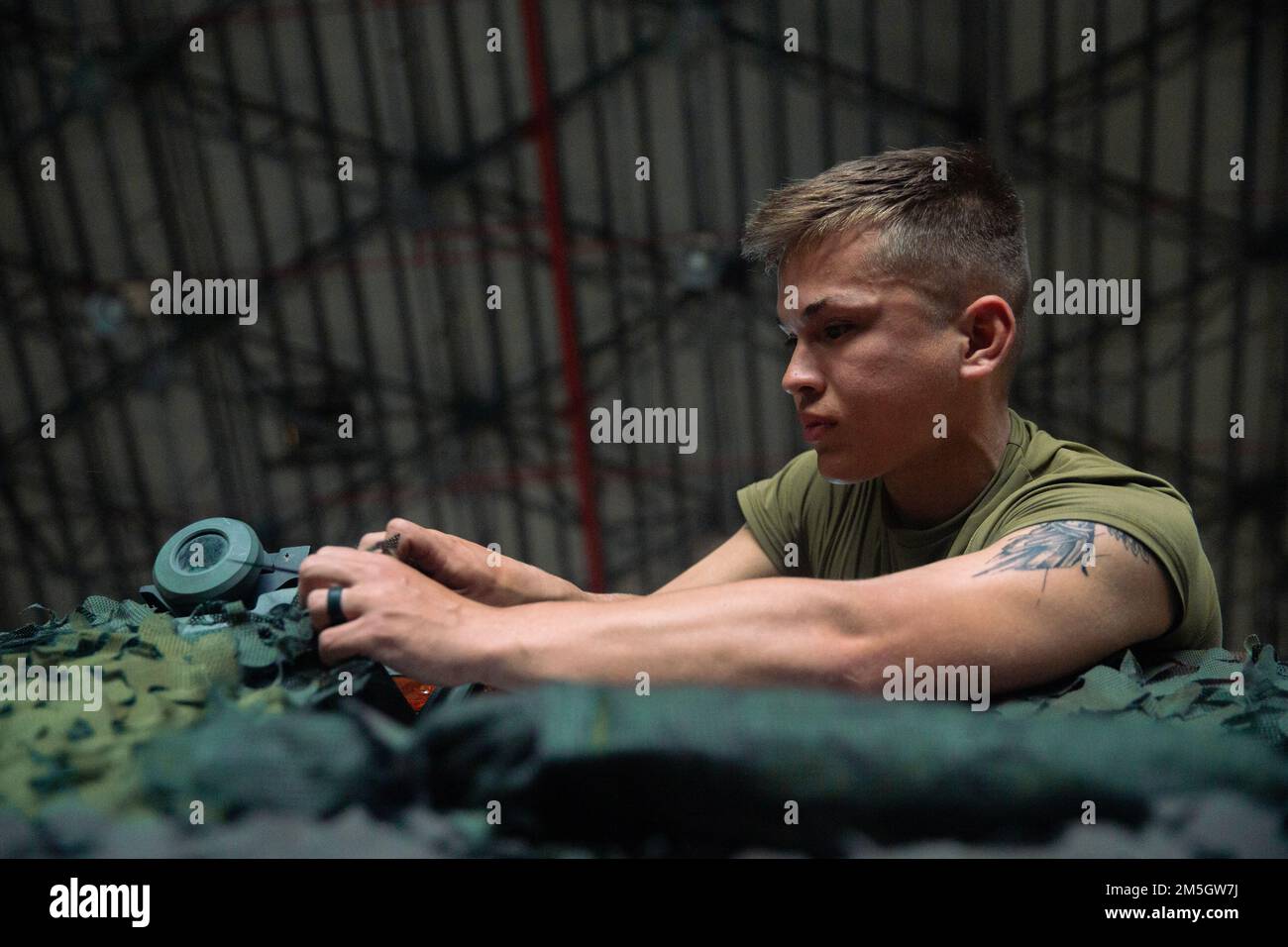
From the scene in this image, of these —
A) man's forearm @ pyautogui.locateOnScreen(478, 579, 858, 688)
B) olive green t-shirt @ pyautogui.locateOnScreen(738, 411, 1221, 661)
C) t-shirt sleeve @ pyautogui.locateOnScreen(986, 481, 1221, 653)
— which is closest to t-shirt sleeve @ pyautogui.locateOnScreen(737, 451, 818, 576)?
olive green t-shirt @ pyautogui.locateOnScreen(738, 411, 1221, 661)

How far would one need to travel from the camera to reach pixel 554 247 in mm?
3113

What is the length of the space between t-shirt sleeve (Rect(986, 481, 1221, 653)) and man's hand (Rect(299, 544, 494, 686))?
0.47 metres

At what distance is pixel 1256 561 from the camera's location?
3121 millimetres

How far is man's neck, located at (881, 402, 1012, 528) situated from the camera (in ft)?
3.44

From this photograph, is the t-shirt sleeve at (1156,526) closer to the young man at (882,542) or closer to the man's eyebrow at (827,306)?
the young man at (882,542)

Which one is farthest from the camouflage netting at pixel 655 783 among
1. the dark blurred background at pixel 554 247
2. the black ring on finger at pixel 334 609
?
the dark blurred background at pixel 554 247

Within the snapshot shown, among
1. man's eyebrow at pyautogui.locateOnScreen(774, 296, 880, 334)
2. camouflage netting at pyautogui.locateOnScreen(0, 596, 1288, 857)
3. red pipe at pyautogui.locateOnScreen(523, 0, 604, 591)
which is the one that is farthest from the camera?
red pipe at pyautogui.locateOnScreen(523, 0, 604, 591)

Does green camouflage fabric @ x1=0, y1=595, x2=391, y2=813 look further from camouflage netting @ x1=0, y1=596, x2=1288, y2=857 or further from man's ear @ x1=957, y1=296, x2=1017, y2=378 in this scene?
man's ear @ x1=957, y1=296, x2=1017, y2=378

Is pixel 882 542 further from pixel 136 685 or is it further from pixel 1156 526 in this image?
pixel 136 685

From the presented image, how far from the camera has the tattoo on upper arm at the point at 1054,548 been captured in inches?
32.7

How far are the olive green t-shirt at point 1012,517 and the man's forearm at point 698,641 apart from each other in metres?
0.25
